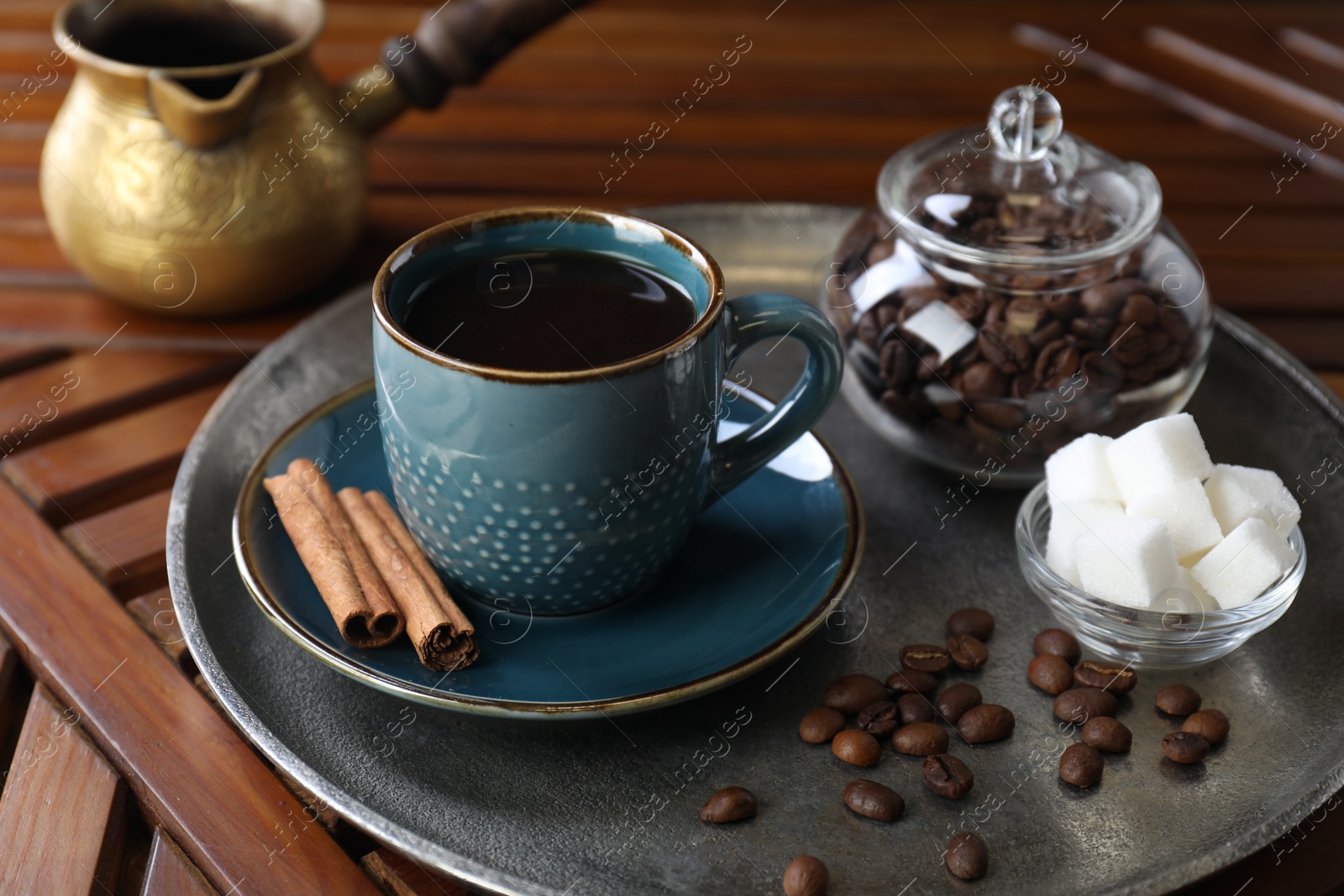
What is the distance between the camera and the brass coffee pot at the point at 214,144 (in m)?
1.22

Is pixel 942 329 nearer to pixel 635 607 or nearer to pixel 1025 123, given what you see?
pixel 1025 123

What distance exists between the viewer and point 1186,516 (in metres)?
0.86

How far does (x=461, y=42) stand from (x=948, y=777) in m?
0.98

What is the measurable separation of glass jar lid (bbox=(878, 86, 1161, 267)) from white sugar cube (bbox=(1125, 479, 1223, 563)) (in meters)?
0.22

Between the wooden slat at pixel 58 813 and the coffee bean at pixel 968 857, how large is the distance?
1.66 feet

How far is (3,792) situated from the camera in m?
0.80

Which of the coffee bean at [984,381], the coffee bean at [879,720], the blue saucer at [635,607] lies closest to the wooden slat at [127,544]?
the blue saucer at [635,607]

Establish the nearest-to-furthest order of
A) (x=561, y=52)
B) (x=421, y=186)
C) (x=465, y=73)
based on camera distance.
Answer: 1. (x=465, y=73)
2. (x=421, y=186)
3. (x=561, y=52)

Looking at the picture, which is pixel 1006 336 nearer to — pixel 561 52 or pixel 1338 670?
pixel 1338 670

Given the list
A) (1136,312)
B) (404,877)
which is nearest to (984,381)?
(1136,312)

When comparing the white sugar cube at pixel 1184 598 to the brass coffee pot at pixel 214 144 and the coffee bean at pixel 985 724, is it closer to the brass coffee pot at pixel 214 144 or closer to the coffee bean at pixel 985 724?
the coffee bean at pixel 985 724

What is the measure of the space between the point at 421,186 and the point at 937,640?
3.11 ft

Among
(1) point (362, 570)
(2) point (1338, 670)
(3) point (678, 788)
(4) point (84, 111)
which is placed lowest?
(2) point (1338, 670)

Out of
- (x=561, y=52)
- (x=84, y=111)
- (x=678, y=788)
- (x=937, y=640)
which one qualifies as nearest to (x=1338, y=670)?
(x=937, y=640)
